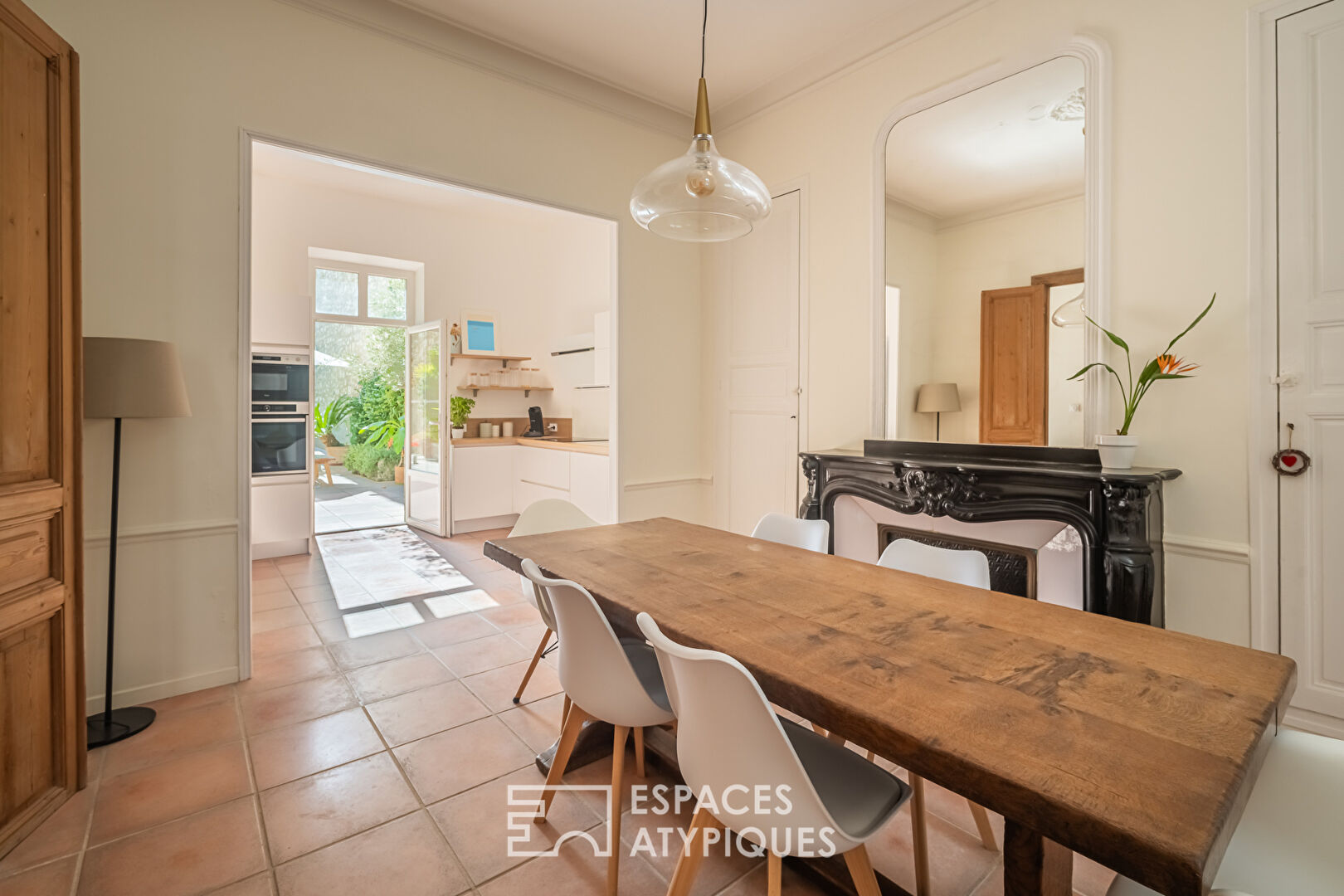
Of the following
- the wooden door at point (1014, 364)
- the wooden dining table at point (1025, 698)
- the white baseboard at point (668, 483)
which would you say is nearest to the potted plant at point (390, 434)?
the white baseboard at point (668, 483)

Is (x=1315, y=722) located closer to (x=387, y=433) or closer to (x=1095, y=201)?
(x=1095, y=201)

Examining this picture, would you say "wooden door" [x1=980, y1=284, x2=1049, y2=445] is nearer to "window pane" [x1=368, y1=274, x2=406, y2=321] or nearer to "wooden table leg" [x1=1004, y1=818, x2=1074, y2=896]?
"wooden table leg" [x1=1004, y1=818, x2=1074, y2=896]

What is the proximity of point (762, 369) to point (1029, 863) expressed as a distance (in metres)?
3.39

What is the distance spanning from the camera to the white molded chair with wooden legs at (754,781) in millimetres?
1039

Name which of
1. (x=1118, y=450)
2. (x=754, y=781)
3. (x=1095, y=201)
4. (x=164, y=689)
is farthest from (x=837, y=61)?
(x=164, y=689)

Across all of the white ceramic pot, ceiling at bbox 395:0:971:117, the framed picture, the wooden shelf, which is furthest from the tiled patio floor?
the white ceramic pot

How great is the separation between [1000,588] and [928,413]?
0.92 m

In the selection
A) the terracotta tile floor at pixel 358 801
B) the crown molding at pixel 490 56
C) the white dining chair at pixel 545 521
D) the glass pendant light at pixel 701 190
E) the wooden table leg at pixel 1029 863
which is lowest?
the terracotta tile floor at pixel 358 801

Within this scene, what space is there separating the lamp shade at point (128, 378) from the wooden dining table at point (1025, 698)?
190 centimetres

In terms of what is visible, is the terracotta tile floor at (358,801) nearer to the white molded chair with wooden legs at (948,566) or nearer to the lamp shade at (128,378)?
the white molded chair with wooden legs at (948,566)

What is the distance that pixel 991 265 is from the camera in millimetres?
2977

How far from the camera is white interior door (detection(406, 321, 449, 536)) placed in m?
5.93

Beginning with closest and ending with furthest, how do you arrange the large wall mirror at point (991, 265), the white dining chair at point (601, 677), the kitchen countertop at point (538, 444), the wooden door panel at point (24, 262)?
the white dining chair at point (601, 677) < the wooden door panel at point (24, 262) < the large wall mirror at point (991, 265) < the kitchen countertop at point (538, 444)

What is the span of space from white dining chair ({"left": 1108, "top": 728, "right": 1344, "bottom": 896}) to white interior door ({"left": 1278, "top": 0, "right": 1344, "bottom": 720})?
1.49m
